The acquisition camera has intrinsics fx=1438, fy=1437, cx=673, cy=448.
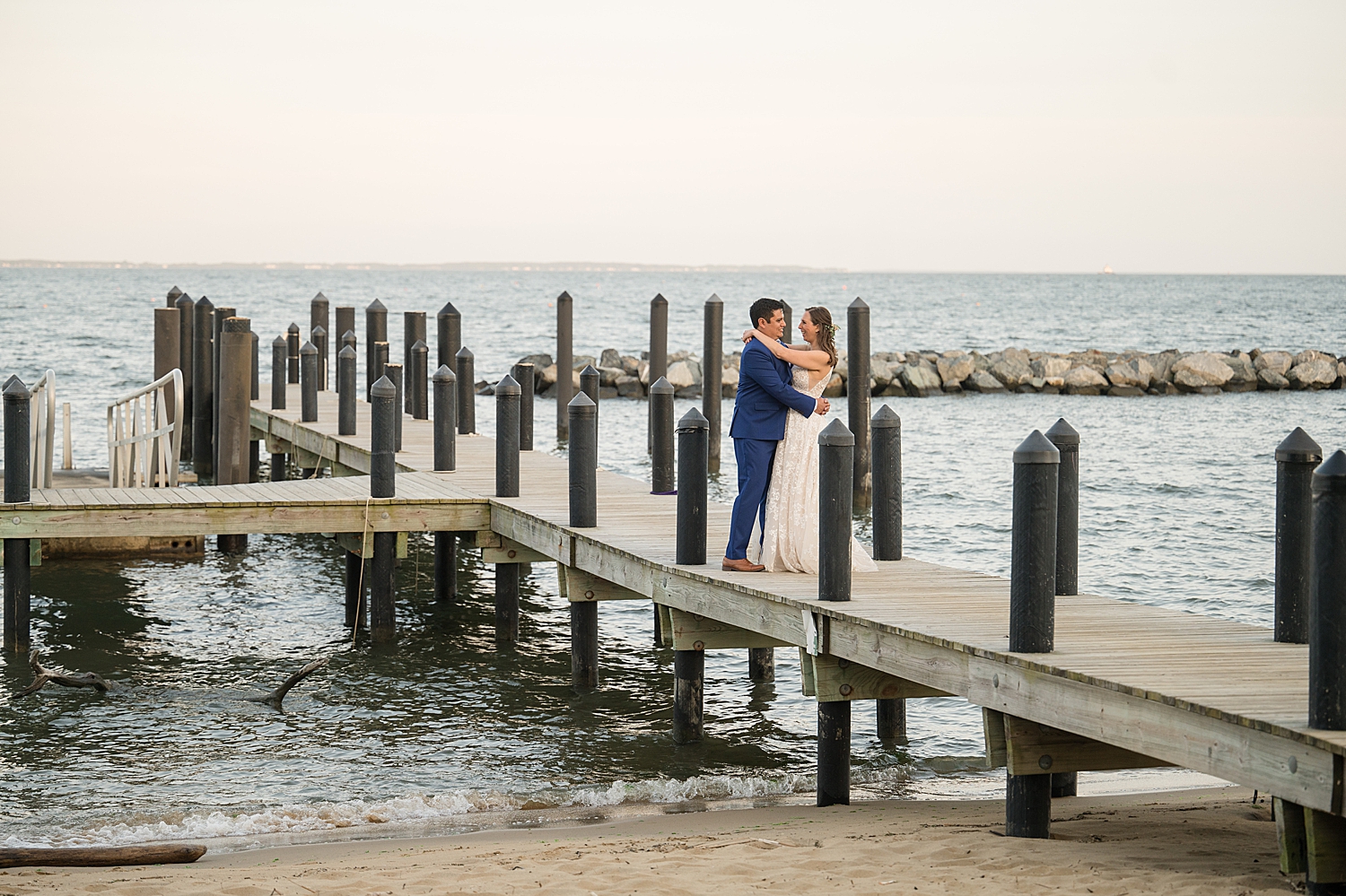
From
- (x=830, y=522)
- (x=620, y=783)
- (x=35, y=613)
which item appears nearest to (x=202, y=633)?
(x=35, y=613)

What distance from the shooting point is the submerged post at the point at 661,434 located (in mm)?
11148

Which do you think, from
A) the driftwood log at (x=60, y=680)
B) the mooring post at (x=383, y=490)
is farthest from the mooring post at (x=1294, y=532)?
the driftwood log at (x=60, y=680)

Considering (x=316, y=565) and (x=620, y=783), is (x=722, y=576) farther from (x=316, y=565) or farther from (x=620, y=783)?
(x=316, y=565)

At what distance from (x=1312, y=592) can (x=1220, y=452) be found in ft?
78.7

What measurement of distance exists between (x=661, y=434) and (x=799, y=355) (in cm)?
318

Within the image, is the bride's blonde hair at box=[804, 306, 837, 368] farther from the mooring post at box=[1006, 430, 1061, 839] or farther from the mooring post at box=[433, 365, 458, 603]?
the mooring post at box=[433, 365, 458, 603]

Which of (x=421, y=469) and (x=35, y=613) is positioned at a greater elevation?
(x=421, y=469)

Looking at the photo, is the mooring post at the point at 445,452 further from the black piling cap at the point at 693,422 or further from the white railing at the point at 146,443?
the black piling cap at the point at 693,422

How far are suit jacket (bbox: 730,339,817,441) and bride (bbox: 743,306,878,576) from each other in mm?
57

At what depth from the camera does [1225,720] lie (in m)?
5.32

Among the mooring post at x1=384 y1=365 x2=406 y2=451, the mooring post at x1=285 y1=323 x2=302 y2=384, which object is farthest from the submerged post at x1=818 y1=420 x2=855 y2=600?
the mooring post at x1=285 y1=323 x2=302 y2=384

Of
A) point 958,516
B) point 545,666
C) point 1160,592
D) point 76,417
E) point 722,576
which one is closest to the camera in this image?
point 722,576

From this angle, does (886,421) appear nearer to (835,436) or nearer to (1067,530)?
(1067,530)

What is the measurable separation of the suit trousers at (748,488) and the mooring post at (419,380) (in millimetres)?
9702
